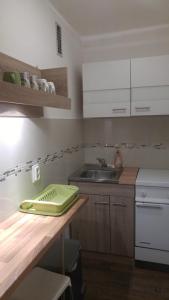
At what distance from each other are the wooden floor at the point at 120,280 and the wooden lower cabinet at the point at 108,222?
0.11 m

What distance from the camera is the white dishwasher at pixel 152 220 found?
2.17 meters

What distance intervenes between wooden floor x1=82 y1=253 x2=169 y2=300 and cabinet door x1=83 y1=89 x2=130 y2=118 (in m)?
1.43

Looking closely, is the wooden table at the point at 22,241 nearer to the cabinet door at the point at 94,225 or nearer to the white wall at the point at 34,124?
the white wall at the point at 34,124

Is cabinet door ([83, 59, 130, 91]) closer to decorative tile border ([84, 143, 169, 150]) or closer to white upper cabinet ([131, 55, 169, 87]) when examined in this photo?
white upper cabinet ([131, 55, 169, 87])

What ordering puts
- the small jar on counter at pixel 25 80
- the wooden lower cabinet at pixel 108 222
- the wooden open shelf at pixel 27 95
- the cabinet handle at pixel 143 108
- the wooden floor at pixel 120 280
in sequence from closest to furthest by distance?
the wooden open shelf at pixel 27 95
the small jar on counter at pixel 25 80
the wooden floor at pixel 120 280
the wooden lower cabinet at pixel 108 222
the cabinet handle at pixel 143 108

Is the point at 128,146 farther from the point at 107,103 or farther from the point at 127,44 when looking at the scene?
the point at 127,44

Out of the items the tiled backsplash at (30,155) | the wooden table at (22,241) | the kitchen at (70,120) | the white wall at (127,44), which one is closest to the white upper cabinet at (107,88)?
the kitchen at (70,120)

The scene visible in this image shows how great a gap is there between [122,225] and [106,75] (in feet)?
4.81

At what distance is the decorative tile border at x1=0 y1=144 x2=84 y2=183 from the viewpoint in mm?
1530

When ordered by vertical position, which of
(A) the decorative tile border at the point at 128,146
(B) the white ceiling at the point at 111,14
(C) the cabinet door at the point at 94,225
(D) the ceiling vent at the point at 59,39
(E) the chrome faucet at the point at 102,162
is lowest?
(C) the cabinet door at the point at 94,225

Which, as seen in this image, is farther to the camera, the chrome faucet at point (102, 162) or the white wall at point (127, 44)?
the chrome faucet at point (102, 162)

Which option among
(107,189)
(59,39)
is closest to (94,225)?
(107,189)

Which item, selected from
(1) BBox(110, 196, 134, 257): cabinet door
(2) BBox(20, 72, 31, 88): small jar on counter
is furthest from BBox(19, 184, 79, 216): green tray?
(2) BBox(20, 72, 31, 88): small jar on counter

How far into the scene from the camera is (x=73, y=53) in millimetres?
2600
